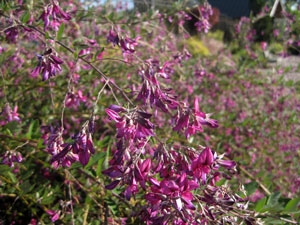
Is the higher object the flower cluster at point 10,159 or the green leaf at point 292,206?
the green leaf at point 292,206

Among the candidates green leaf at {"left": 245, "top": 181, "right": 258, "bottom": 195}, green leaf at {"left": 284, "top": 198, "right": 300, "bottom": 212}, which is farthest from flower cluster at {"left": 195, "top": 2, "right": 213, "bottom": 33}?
green leaf at {"left": 284, "top": 198, "right": 300, "bottom": 212}

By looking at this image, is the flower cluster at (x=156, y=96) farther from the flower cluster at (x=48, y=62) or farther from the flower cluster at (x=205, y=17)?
the flower cluster at (x=205, y=17)

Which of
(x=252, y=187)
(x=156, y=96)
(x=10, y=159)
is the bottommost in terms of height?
(x=10, y=159)

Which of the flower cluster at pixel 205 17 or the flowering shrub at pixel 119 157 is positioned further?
the flower cluster at pixel 205 17

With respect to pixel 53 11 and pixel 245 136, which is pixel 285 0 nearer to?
pixel 245 136

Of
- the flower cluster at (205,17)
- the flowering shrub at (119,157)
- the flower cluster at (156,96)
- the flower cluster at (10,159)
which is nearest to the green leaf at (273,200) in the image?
the flowering shrub at (119,157)

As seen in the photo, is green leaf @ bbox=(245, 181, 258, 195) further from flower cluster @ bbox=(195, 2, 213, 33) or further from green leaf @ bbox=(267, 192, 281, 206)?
flower cluster @ bbox=(195, 2, 213, 33)

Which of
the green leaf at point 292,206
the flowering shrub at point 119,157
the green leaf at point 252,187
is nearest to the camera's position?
the flowering shrub at point 119,157

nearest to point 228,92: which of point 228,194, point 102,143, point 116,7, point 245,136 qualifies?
point 245,136

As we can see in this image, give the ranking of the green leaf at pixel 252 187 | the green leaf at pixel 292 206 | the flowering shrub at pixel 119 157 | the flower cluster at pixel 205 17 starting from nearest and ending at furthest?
the flowering shrub at pixel 119 157 < the green leaf at pixel 292 206 < the green leaf at pixel 252 187 < the flower cluster at pixel 205 17

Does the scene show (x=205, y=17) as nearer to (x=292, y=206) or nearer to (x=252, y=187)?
(x=252, y=187)

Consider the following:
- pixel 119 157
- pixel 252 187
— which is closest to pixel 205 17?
pixel 252 187
